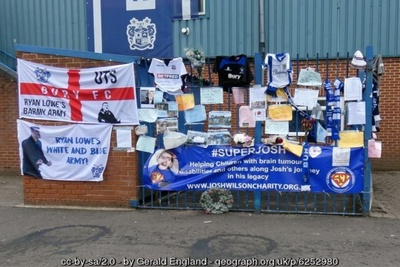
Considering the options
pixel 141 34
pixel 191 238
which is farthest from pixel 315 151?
pixel 141 34

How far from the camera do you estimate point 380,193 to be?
26.9ft

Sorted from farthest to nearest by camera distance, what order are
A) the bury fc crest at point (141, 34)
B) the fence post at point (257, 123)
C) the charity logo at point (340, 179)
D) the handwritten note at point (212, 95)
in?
the bury fc crest at point (141, 34) → the handwritten note at point (212, 95) → the fence post at point (257, 123) → the charity logo at point (340, 179)

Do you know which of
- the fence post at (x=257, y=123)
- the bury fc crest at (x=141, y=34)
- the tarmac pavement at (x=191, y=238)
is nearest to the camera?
the tarmac pavement at (x=191, y=238)

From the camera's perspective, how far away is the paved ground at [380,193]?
6.78m

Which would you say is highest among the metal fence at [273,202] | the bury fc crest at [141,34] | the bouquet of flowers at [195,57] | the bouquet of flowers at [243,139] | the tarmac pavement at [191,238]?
the bury fc crest at [141,34]

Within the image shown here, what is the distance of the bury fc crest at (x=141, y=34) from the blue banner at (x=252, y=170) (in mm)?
5597

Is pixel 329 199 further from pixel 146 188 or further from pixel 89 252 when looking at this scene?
pixel 89 252

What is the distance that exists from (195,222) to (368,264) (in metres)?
2.45

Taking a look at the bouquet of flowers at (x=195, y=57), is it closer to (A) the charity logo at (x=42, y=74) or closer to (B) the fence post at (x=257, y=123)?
(B) the fence post at (x=257, y=123)

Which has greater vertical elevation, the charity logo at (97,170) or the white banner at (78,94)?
the white banner at (78,94)

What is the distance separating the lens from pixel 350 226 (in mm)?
5855

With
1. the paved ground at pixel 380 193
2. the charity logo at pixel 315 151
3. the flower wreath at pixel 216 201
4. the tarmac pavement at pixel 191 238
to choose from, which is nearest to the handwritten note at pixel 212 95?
the flower wreath at pixel 216 201

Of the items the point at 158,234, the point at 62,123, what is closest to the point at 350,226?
the point at 158,234

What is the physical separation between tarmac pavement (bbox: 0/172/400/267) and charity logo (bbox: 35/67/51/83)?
2.13 meters
